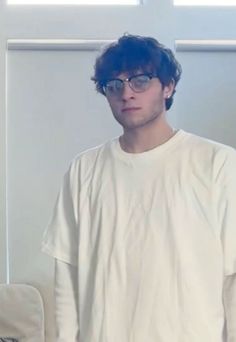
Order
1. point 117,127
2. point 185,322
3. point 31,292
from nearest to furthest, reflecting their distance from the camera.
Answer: point 185,322
point 31,292
point 117,127

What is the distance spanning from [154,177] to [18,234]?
827mm

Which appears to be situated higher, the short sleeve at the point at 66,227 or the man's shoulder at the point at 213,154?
the man's shoulder at the point at 213,154

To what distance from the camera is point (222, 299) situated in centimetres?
138

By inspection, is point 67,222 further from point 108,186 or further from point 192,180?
point 192,180

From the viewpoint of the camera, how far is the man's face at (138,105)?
55.8 inches

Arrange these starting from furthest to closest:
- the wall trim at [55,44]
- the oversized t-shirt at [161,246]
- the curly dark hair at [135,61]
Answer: the wall trim at [55,44] → the curly dark hair at [135,61] → the oversized t-shirt at [161,246]

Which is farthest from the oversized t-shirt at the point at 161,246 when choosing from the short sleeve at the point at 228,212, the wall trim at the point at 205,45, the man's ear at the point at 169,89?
the wall trim at the point at 205,45

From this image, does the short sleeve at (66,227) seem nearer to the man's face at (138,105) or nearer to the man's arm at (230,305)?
the man's face at (138,105)

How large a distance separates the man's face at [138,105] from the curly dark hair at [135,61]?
0.07 ft

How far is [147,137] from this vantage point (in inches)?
57.2

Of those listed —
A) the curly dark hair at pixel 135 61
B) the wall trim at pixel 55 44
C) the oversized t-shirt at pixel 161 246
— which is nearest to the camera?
the oversized t-shirt at pixel 161 246

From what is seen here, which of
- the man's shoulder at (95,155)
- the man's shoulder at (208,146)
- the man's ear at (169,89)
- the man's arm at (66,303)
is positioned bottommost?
the man's arm at (66,303)

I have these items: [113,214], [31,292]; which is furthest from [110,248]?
[31,292]

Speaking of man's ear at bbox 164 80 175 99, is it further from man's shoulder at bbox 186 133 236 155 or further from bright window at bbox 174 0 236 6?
bright window at bbox 174 0 236 6
